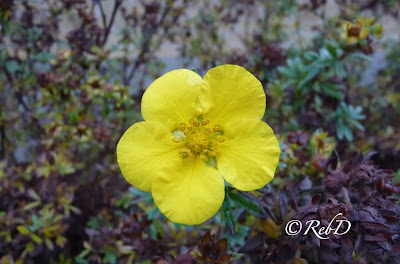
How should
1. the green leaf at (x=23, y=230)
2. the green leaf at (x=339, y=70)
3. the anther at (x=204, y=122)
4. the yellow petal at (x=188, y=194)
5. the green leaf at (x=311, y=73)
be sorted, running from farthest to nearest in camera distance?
the green leaf at (x=311, y=73) → the green leaf at (x=339, y=70) → the green leaf at (x=23, y=230) → the anther at (x=204, y=122) → the yellow petal at (x=188, y=194)

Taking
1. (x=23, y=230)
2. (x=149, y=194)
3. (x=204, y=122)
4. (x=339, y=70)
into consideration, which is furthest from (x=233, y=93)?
(x=23, y=230)

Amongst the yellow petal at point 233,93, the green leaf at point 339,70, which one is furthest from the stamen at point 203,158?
the green leaf at point 339,70

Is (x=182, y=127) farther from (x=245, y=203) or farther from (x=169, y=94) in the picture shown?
(x=245, y=203)

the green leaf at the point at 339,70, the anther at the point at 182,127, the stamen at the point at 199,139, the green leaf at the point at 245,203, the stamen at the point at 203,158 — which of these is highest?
the anther at the point at 182,127

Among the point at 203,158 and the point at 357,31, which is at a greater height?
the point at 357,31

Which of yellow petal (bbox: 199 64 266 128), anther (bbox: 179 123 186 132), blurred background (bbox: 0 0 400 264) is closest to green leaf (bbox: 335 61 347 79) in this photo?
blurred background (bbox: 0 0 400 264)

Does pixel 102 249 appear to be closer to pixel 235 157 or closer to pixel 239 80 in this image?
pixel 235 157

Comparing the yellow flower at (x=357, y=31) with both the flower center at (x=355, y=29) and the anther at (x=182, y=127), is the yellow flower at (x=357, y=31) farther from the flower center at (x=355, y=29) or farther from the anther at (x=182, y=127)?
the anther at (x=182, y=127)
